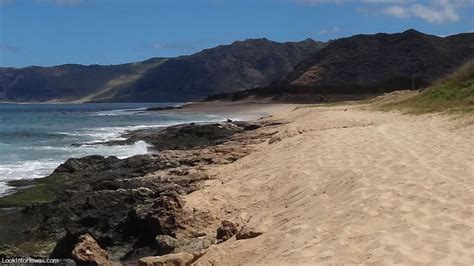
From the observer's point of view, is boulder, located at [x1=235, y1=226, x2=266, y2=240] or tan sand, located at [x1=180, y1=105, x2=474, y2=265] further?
boulder, located at [x1=235, y1=226, x2=266, y2=240]

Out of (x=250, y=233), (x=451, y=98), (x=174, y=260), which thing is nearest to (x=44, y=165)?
(x=451, y=98)

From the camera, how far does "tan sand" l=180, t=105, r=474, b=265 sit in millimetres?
5605

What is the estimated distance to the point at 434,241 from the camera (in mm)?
5516

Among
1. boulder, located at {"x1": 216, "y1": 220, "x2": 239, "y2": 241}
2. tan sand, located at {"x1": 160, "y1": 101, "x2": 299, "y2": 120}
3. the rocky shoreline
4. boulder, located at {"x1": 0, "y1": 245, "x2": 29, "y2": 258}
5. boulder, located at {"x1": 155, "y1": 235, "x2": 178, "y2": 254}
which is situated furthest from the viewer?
tan sand, located at {"x1": 160, "y1": 101, "x2": 299, "y2": 120}

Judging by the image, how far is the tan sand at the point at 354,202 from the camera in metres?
5.61

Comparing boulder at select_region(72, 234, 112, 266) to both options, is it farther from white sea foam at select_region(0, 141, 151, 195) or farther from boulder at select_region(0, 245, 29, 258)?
white sea foam at select_region(0, 141, 151, 195)

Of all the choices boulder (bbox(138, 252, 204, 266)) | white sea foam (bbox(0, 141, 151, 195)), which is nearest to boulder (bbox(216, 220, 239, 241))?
boulder (bbox(138, 252, 204, 266))

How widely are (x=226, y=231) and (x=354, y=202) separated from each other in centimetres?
166

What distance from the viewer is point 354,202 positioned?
23.9 ft

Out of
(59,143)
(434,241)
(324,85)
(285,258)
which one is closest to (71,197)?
(285,258)

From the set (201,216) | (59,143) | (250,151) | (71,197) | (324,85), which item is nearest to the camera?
(201,216)

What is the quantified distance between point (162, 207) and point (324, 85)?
7766 centimetres

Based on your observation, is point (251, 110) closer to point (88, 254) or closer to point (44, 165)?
point (44, 165)

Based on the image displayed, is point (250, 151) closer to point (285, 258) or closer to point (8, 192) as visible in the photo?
point (8, 192)
